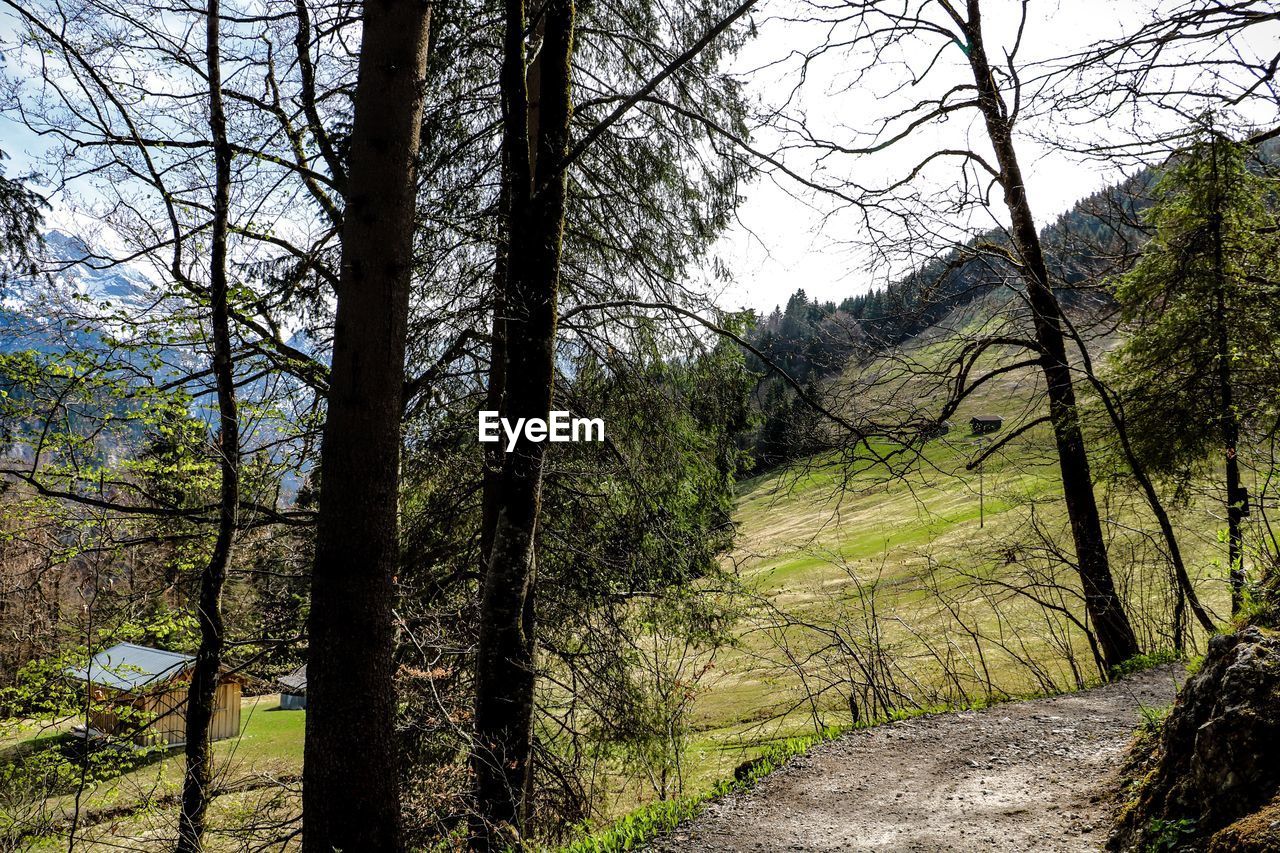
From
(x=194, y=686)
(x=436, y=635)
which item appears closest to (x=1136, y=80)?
(x=436, y=635)

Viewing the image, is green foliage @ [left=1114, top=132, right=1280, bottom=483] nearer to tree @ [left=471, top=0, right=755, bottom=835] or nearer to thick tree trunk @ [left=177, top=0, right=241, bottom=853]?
tree @ [left=471, top=0, right=755, bottom=835]

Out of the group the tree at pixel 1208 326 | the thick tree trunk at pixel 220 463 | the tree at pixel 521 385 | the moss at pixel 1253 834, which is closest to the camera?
the moss at pixel 1253 834

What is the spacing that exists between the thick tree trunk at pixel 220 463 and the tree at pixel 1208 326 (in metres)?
9.81

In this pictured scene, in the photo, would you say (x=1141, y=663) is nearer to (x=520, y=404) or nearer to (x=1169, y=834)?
(x=1169, y=834)

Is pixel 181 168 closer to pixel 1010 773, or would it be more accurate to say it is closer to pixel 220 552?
pixel 220 552

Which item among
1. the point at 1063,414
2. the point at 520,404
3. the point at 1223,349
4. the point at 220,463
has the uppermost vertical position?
the point at 1223,349

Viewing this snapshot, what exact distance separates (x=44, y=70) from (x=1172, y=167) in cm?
1501

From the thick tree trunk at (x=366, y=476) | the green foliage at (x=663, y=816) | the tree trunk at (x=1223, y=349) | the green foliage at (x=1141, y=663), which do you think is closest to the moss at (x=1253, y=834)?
the green foliage at (x=663, y=816)

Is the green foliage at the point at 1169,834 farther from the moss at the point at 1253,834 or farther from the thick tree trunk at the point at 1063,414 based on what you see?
the thick tree trunk at the point at 1063,414

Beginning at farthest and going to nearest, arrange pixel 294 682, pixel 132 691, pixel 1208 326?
1. pixel 294 682
2. pixel 1208 326
3. pixel 132 691

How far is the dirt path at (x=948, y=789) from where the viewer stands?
3627 millimetres

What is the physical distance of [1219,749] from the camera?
2.62 m

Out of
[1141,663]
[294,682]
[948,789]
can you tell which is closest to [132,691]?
[948,789]

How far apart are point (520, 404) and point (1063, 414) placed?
6883 millimetres
